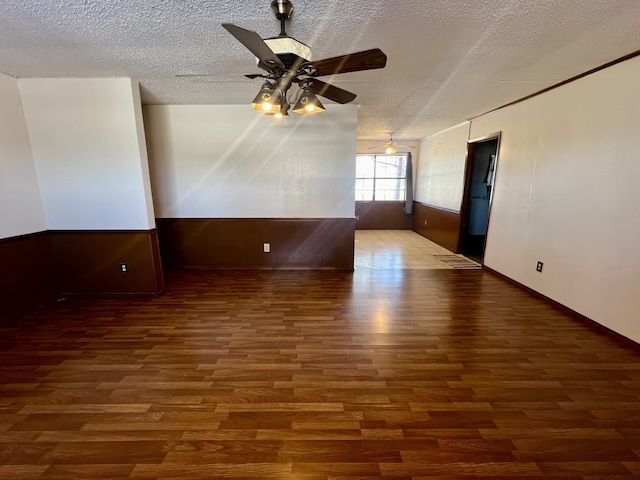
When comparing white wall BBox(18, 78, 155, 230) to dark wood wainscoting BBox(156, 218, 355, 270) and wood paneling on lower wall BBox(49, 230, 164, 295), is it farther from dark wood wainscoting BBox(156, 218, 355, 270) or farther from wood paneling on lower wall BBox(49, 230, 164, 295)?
dark wood wainscoting BBox(156, 218, 355, 270)

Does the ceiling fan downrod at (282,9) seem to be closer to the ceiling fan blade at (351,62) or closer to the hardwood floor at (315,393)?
the ceiling fan blade at (351,62)

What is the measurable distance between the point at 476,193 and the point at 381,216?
295 centimetres

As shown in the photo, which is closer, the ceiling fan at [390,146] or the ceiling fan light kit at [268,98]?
the ceiling fan light kit at [268,98]

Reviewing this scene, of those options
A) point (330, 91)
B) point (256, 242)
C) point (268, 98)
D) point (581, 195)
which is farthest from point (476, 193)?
point (268, 98)

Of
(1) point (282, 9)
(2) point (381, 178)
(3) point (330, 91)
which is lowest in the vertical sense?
(2) point (381, 178)

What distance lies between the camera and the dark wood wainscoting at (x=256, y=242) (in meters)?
4.36

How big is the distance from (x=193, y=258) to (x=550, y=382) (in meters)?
4.43

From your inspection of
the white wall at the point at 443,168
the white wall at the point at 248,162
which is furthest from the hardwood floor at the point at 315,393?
the white wall at the point at 443,168

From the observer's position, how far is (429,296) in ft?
11.4

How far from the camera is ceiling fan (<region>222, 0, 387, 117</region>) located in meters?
1.60

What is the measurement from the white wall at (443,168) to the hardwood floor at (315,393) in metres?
3.06

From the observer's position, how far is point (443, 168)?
614cm

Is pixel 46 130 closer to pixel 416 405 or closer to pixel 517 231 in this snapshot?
pixel 416 405

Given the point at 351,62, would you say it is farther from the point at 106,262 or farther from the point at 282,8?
the point at 106,262
